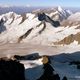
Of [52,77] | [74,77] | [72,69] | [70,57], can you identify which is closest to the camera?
[52,77]

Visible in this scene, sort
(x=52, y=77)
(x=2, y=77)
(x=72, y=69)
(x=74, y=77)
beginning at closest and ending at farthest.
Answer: (x=2, y=77)
(x=52, y=77)
(x=74, y=77)
(x=72, y=69)

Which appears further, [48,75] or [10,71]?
[48,75]

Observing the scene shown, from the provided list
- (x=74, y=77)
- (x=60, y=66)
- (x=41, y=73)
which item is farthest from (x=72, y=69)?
(x=41, y=73)

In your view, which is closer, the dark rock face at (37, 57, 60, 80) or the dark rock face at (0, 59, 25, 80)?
the dark rock face at (0, 59, 25, 80)

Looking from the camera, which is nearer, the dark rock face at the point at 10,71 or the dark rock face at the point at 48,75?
the dark rock face at the point at 10,71

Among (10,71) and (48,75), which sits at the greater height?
(10,71)

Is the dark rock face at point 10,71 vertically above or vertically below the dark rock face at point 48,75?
above

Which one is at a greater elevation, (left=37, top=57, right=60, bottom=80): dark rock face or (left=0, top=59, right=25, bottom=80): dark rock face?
(left=0, top=59, right=25, bottom=80): dark rock face

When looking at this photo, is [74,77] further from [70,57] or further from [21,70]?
[70,57]
